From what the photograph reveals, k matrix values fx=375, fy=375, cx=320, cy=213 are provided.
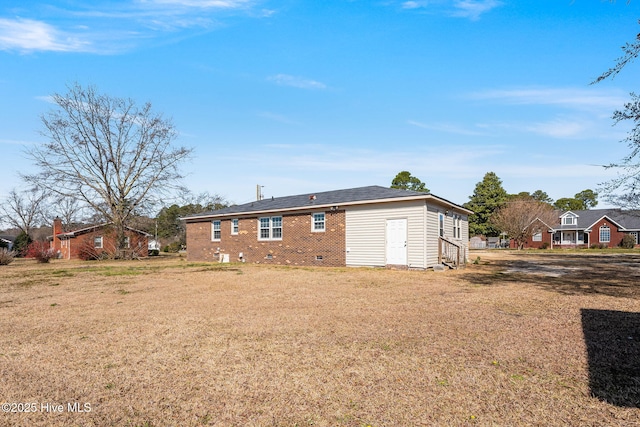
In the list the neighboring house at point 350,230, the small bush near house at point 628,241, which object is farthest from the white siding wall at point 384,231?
the small bush near house at point 628,241

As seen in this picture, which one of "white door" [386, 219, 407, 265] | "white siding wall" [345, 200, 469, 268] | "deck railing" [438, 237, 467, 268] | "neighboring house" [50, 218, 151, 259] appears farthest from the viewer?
"neighboring house" [50, 218, 151, 259]

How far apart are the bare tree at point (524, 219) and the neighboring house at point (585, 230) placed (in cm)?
88

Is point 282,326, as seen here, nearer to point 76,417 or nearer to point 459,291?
point 76,417

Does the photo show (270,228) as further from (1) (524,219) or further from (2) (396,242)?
(1) (524,219)

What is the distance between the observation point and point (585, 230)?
4716cm

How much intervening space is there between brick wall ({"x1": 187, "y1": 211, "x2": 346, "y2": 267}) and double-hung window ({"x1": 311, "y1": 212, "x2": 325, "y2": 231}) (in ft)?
0.74

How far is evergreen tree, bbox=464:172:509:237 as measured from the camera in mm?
56969

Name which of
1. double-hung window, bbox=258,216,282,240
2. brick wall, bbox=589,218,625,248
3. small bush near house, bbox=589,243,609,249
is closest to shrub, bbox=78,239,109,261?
double-hung window, bbox=258,216,282,240

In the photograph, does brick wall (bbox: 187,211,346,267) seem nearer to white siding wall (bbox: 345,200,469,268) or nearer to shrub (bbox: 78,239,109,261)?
white siding wall (bbox: 345,200,469,268)

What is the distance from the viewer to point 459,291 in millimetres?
10203

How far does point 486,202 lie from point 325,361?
58557 millimetres

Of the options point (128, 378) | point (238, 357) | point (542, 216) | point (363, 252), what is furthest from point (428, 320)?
point (542, 216)

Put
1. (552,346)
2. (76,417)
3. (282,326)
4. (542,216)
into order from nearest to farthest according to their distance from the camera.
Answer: (76,417), (552,346), (282,326), (542,216)

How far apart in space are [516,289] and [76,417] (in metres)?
10.4
